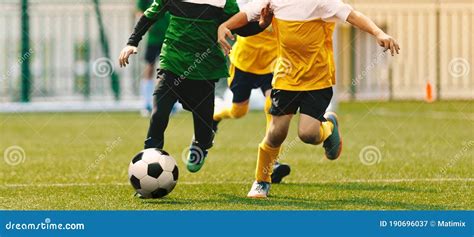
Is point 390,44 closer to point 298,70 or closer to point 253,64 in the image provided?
point 298,70

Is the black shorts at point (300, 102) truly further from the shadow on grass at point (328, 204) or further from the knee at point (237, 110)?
the knee at point (237, 110)

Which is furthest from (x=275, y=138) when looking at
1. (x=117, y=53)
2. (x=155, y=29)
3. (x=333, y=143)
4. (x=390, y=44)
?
(x=117, y=53)

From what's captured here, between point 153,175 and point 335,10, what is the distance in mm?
1698

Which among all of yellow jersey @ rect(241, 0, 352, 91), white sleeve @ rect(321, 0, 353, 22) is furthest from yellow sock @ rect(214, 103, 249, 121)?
white sleeve @ rect(321, 0, 353, 22)

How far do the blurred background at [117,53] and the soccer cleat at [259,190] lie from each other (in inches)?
468

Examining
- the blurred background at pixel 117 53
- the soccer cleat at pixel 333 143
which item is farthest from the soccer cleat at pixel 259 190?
the blurred background at pixel 117 53

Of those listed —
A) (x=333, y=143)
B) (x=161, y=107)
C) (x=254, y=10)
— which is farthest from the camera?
(x=333, y=143)

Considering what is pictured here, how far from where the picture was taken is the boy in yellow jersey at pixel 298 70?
7.64 metres

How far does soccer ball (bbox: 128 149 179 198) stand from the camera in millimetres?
7566

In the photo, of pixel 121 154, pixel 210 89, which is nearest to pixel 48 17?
pixel 121 154

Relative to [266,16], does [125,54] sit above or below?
below

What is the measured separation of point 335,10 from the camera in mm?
7500

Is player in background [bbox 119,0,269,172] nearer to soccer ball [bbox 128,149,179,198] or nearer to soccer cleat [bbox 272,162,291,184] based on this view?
soccer ball [bbox 128,149,179,198]

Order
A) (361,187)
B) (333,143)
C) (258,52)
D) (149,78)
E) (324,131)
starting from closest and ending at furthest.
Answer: (324,131), (361,187), (333,143), (258,52), (149,78)
